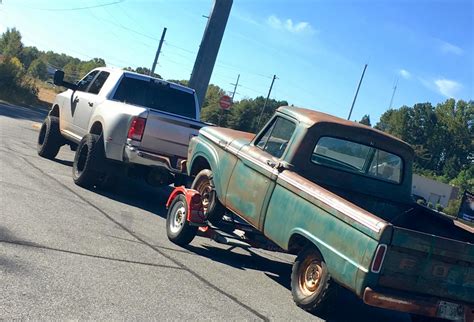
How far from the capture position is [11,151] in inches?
470

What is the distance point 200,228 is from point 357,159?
2160 mm

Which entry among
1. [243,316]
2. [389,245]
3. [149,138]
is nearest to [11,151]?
[149,138]

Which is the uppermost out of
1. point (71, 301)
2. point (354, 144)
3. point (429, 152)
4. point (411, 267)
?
point (429, 152)

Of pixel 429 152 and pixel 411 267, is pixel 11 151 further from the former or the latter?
pixel 429 152

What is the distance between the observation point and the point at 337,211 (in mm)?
5320

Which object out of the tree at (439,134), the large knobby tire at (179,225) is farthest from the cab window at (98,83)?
the tree at (439,134)

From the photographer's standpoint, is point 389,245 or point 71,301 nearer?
point 71,301

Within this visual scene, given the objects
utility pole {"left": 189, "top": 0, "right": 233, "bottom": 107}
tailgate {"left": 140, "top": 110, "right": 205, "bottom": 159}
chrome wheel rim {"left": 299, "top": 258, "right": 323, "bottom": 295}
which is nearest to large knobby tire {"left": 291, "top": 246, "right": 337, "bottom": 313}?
chrome wheel rim {"left": 299, "top": 258, "right": 323, "bottom": 295}

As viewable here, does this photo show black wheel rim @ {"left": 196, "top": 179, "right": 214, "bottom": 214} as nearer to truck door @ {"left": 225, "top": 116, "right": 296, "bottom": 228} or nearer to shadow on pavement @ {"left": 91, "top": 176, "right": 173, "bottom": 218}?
truck door @ {"left": 225, "top": 116, "right": 296, "bottom": 228}

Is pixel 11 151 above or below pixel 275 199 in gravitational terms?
below

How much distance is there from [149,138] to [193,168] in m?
1.09

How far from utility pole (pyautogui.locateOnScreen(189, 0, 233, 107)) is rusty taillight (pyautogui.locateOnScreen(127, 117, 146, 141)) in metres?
11.6

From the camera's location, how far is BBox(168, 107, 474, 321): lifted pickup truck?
5.06 m

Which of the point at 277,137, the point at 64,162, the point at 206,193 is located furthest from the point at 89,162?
the point at 277,137
